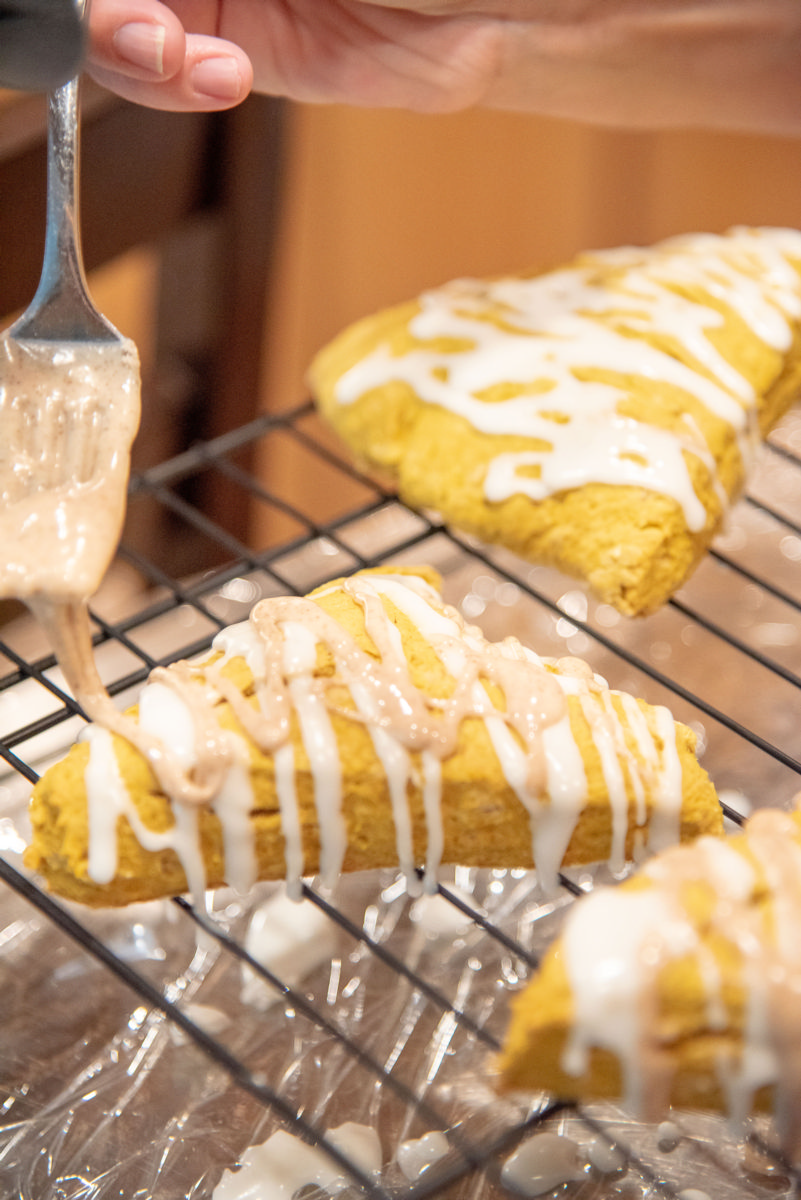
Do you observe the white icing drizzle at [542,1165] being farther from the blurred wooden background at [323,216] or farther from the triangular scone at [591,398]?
the blurred wooden background at [323,216]

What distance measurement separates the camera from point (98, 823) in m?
0.93

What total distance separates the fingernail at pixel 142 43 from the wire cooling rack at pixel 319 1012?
0.41m

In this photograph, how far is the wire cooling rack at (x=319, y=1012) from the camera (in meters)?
0.96

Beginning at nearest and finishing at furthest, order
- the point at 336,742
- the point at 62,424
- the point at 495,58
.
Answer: the point at 336,742 → the point at 62,424 → the point at 495,58

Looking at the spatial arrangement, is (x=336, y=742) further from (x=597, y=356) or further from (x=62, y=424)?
(x=597, y=356)

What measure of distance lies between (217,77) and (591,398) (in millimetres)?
Result: 483

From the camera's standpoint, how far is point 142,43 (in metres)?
1.18

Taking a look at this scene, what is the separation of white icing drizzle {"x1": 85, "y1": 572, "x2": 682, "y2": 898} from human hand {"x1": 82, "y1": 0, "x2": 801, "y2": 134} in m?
0.59

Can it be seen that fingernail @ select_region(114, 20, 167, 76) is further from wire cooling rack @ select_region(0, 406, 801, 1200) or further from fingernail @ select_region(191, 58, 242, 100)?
wire cooling rack @ select_region(0, 406, 801, 1200)

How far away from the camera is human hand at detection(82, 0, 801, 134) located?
125 cm

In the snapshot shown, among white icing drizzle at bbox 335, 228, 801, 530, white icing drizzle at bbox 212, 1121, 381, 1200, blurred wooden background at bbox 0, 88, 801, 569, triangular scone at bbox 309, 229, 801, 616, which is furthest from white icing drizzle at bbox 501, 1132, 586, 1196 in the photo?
blurred wooden background at bbox 0, 88, 801, 569

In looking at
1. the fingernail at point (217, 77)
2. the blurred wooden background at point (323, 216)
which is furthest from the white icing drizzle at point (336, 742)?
the blurred wooden background at point (323, 216)

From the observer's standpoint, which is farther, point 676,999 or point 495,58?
point 495,58

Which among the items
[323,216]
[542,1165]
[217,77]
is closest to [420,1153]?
[542,1165]
